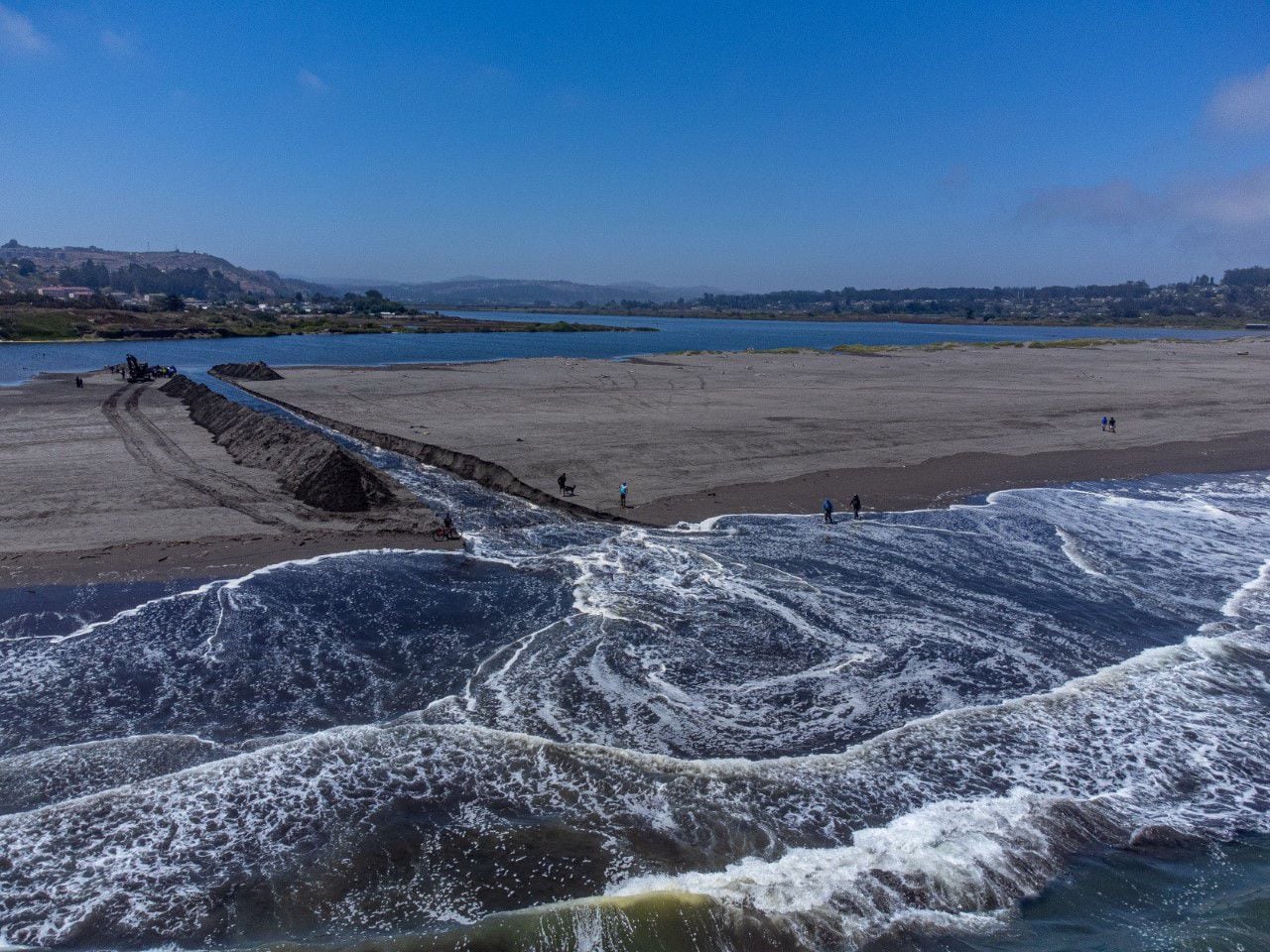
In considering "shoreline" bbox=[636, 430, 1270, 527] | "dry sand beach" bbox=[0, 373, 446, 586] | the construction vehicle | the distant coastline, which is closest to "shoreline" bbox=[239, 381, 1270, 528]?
"shoreline" bbox=[636, 430, 1270, 527]

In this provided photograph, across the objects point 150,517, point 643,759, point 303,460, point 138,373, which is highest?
point 138,373

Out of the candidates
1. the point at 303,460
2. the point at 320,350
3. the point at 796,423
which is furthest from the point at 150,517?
the point at 320,350

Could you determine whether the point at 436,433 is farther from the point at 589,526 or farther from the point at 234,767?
the point at 234,767

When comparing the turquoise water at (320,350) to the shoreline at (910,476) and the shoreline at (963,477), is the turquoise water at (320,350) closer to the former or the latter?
the shoreline at (910,476)

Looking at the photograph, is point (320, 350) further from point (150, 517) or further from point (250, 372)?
point (150, 517)

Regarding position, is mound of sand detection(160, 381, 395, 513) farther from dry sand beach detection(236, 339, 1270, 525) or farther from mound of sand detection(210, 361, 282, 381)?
mound of sand detection(210, 361, 282, 381)

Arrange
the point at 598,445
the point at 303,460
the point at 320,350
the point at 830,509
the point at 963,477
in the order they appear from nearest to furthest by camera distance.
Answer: the point at 830,509 < the point at 303,460 < the point at 963,477 < the point at 598,445 < the point at 320,350
